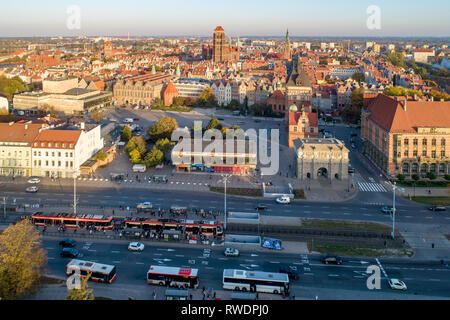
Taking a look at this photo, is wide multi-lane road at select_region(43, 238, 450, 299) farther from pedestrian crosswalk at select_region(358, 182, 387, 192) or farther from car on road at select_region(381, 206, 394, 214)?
pedestrian crosswalk at select_region(358, 182, 387, 192)

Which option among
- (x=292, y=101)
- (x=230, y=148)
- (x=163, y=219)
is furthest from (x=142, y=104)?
(x=163, y=219)

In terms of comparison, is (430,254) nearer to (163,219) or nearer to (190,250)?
(190,250)

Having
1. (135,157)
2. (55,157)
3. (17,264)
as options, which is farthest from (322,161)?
(17,264)

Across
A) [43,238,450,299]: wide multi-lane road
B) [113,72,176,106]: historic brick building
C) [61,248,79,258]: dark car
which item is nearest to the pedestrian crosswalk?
[43,238,450,299]: wide multi-lane road

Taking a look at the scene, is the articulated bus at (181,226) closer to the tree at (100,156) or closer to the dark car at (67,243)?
the dark car at (67,243)

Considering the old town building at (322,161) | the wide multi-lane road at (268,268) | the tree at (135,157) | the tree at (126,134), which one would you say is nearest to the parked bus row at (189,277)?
the wide multi-lane road at (268,268)
